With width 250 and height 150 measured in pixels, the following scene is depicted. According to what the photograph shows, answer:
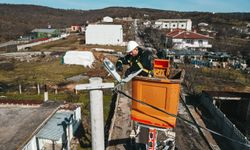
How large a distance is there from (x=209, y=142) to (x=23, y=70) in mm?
25032

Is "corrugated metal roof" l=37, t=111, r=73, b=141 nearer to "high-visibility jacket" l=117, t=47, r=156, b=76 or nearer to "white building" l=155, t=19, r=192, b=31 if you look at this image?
"high-visibility jacket" l=117, t=47, r=156, b=76

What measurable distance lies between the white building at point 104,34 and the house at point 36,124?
39.2 m

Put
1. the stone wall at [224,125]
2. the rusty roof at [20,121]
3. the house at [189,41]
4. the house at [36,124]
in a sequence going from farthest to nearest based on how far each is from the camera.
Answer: the house at [189,41]
the stone wall at [224,125]
the house at [36,124]
the rusty roof at [20,121]

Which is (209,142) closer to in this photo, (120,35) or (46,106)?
(46,106)

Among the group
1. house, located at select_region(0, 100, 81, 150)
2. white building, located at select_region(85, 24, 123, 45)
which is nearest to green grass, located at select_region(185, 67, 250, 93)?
house, located at select_region(0, 100, 81, 150)

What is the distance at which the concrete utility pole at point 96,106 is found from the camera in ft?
9.29

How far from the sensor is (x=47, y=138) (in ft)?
34.8

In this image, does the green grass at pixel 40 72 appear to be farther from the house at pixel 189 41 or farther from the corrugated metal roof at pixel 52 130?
the house at pixel 189 41

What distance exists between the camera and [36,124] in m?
10.9

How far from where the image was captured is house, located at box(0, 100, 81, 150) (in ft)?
32.1

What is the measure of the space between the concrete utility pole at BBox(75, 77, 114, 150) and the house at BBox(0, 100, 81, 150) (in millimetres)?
6858

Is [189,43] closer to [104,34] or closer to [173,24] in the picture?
[104,34]

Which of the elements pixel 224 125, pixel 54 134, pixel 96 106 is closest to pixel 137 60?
pixel 96 106

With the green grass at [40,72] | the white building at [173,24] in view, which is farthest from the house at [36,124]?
the white building at [173,24]
